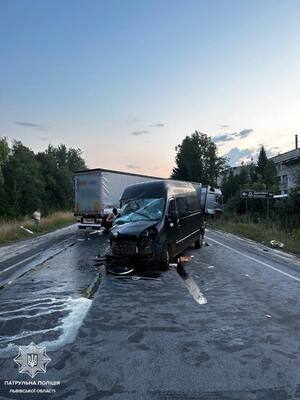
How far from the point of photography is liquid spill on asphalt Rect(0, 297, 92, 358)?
5.98 meters

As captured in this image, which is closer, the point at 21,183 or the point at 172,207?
the point at 172,207

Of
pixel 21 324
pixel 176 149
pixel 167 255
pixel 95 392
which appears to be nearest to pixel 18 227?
pixel 167 255

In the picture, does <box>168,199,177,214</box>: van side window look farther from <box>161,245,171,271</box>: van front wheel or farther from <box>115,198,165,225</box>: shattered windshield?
<box>161,245,171,271</box>: van front wheel

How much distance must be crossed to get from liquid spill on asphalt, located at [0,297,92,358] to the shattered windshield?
4971 mm

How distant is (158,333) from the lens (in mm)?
6371

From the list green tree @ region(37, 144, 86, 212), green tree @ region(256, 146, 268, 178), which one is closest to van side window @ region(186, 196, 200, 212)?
green tree @ region(256, 146, 268, 178)

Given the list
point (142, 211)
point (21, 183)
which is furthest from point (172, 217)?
point (21, 183)

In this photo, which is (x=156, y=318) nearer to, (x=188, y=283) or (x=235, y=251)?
(x=188, y=283)

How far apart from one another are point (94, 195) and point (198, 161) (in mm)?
80749

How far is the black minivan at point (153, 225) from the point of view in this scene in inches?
476

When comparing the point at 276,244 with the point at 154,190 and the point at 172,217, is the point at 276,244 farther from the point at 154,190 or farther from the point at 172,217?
the point at 172,217

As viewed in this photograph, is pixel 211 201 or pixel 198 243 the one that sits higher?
pixel 211 201

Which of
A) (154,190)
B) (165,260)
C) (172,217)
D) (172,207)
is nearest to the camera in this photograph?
(165,260)

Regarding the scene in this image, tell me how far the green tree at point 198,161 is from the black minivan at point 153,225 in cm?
8789
